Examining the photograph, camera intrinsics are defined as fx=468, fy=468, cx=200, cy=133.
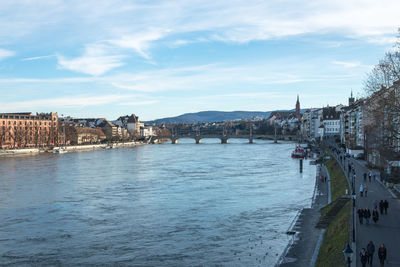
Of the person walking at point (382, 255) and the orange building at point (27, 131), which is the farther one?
the orange building at point (27, 131)

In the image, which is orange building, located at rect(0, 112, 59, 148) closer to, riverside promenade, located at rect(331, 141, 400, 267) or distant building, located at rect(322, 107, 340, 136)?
distant building, located at rect(322, 107, 340, 136)

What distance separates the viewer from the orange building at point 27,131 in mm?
84875

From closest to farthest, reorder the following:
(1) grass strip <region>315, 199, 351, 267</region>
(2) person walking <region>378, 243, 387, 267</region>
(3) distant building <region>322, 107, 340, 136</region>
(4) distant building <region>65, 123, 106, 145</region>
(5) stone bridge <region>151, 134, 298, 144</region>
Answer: (2) person walking <region>378, 243, 387, 267</region>, (1) grass strip <region>315, 199, 351, 267</region>, (3) distant building <region>322, 107, 340, 136</region>, (4) distant building <region>65, 123, 106, 145</region>, (5) stone bridge <region>151, 134, 298, 144</region>

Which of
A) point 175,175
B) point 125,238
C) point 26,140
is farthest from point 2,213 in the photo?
point 26,140

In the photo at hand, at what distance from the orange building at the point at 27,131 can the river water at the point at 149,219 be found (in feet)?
169

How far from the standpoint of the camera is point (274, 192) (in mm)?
28266

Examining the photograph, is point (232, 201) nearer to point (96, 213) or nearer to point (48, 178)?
point (96, 213)

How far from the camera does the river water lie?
1533 cm

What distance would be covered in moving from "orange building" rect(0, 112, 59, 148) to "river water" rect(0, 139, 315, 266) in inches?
2025

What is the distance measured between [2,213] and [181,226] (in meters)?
9.00

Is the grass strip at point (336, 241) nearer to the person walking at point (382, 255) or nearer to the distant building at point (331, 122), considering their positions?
the person walking at point (382, 255)

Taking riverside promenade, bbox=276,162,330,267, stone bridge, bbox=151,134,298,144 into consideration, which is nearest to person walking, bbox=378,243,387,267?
riverside promenade, bbox=276,162,330,267

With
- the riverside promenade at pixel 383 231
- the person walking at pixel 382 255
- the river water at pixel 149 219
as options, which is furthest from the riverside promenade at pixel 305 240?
the person walking at pixel 382 255

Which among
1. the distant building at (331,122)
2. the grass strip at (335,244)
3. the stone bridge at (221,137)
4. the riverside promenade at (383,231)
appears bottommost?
the grass strip at (335,244)
